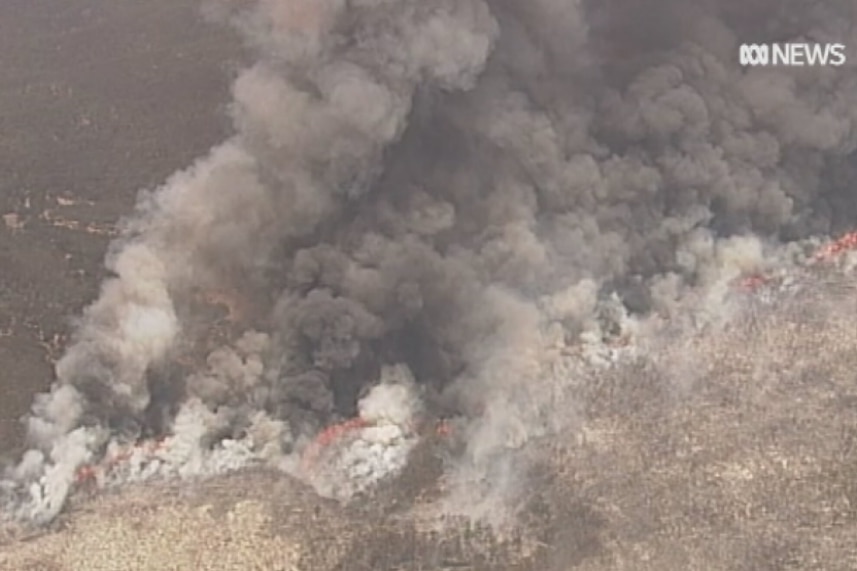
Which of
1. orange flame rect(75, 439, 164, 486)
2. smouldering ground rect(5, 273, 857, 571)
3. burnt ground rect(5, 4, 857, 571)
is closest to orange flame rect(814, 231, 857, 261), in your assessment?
burnt ground rect(5, 4, 857, 571)

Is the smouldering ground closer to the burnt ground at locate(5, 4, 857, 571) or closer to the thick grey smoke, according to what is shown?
the burnt ground at locate(5, 4, 857, 571)

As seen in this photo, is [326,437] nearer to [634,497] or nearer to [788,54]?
[634,497]

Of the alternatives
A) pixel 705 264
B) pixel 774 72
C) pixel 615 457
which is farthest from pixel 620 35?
pixel 615 457

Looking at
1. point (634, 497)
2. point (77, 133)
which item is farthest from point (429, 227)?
point (77, 133)

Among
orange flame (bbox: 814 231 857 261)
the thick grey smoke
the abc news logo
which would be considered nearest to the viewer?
the thick grey smoke

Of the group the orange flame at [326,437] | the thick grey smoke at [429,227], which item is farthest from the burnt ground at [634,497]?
the thick grey smoke at [429,227]

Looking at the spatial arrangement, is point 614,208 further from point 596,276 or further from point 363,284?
point 363,284
